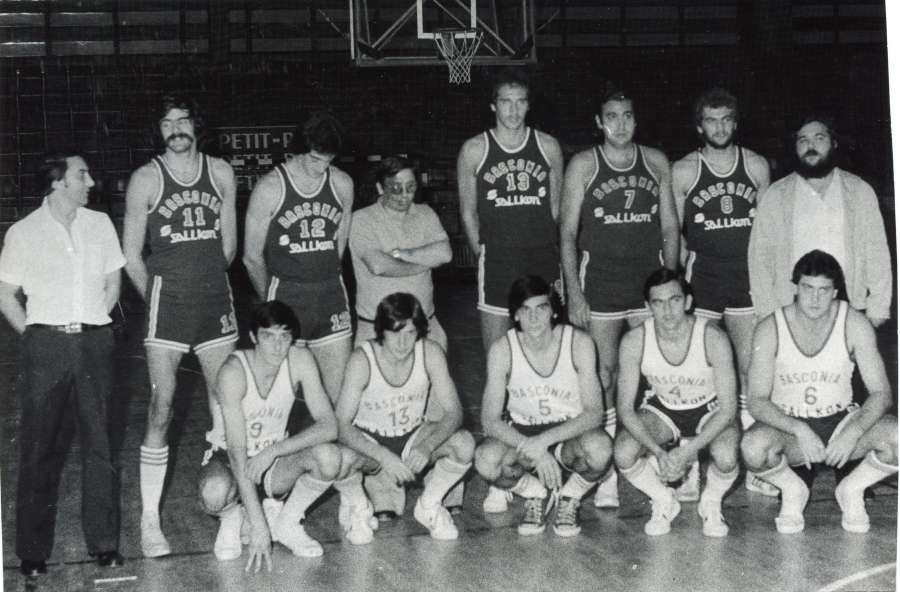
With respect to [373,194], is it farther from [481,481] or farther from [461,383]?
[461,383]

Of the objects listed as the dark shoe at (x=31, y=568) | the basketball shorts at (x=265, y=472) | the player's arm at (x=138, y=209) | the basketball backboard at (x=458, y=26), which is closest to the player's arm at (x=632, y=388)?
the basketball shorts at (x=265, y=472)

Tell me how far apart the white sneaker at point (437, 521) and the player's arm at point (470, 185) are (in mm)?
1171

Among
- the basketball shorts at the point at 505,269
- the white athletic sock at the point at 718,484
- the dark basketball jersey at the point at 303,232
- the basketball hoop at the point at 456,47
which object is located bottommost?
the white athletic sock at the point at 718,484

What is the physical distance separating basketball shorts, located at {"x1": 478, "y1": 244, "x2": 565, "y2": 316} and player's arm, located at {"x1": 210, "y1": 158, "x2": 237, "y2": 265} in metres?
1.12

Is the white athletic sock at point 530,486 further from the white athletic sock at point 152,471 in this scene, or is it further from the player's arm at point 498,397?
the white athletic sock at point 152,471

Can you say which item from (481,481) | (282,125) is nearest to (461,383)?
(481,481)

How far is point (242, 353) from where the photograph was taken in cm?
429

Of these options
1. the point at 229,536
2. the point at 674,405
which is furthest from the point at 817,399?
the point at 229,536

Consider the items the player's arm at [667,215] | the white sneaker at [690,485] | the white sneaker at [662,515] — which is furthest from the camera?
the player's arm at [667,215]

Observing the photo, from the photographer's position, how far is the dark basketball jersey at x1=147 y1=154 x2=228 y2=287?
4355 mm

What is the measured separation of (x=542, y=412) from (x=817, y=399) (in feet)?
3.60

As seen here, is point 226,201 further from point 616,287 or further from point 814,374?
point 814,374

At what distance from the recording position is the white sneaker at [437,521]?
433 centimetres

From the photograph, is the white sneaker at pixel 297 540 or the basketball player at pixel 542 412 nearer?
the white sneaker at pixel 297 540
